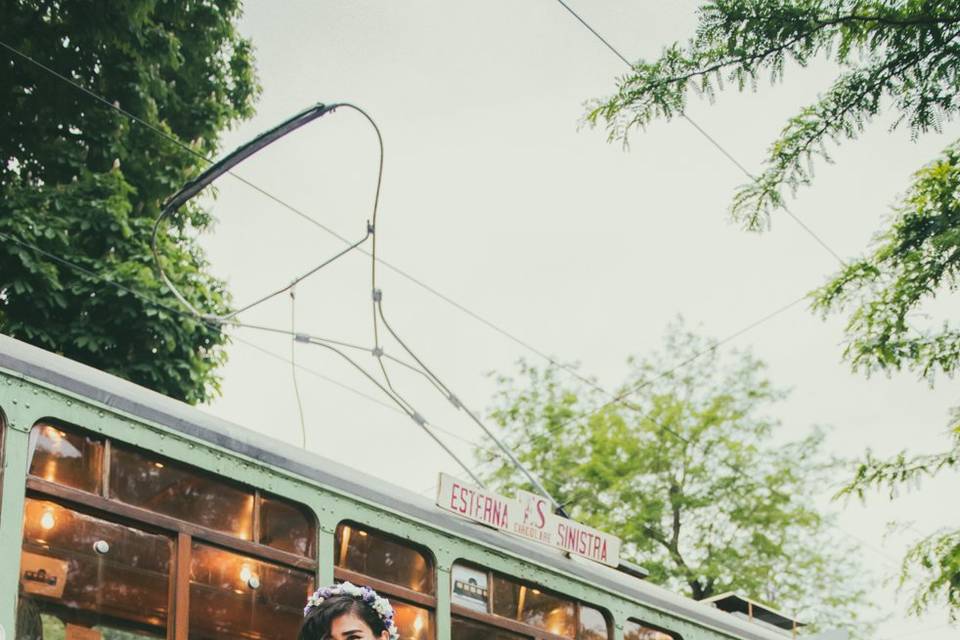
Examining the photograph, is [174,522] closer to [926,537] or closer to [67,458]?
[67,458]

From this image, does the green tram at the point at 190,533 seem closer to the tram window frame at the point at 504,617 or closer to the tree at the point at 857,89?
the tram window frame at the point at 504,617

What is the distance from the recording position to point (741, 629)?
8.95 metres

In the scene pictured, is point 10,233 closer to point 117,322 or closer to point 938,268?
point 117,322

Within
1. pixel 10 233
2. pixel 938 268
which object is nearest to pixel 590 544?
pixel 938 268

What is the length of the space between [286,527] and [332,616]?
202cm

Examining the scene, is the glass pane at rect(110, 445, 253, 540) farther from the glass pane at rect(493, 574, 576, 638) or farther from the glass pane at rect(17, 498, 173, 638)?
the glass pane at rect(493, 574, 576, 638)

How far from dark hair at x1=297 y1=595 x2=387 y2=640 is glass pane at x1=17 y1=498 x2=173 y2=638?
1.44 meters

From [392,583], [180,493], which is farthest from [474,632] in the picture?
[180,493]

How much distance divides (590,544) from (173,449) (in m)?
3.29

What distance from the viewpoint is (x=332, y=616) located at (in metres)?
3.64

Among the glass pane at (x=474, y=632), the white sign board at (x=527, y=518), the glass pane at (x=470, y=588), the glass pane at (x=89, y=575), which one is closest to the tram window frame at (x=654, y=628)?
the white sign board at (x=527, y=518)

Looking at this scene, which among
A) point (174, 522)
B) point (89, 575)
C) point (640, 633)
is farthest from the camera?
point (640, 633)

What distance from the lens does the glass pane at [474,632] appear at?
6273 millimetres

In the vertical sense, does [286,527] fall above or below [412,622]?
above
